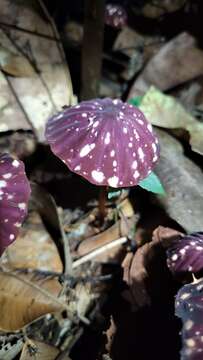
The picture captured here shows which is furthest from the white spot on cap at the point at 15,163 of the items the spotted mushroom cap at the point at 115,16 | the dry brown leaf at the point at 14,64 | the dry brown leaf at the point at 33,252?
the spotted mushroom cap at the point at 115,16

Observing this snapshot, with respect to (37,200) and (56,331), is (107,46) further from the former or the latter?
(56,331)

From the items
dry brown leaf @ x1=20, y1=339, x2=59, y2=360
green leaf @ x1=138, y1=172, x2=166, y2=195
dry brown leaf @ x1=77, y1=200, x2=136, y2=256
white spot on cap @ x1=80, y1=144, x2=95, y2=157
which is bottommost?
dry brown leaf @ x1=20, y1=339, x2=59, y2=360

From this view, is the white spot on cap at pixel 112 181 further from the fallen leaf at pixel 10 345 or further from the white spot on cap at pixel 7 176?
the fallen leaf at pixel 10 345

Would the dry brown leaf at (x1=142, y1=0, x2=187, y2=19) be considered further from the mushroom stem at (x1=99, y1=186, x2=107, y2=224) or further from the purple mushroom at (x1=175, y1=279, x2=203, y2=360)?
the purple mushroom at (x1=175, y1=279, x2=203, y2=360)

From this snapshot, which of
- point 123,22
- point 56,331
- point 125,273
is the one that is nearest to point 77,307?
point 56,331

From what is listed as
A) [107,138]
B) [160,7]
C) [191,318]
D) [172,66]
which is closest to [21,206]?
[107,138]

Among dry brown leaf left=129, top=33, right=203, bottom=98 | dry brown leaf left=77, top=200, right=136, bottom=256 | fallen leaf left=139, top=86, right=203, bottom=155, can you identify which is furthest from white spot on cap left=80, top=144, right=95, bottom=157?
dry brown leaf left=129, top=33, right=203, bottom=98

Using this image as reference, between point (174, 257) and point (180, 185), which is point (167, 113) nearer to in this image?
point (180, 185)
